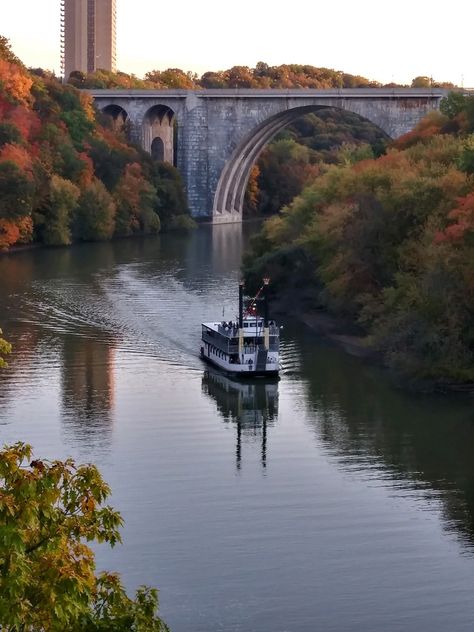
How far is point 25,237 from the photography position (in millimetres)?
77062

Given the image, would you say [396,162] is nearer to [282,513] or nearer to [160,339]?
[160,339]

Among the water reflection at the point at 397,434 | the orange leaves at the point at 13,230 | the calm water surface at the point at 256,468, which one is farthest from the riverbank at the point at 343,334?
the orange leaves at the point at 13,230

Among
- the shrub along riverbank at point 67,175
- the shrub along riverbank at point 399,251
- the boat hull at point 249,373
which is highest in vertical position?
the shrub along riverbank at point 67,175

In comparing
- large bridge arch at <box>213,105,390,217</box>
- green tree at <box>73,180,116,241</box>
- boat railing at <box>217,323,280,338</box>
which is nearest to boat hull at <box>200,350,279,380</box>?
boat railing at <box>217,323,280,338</box>

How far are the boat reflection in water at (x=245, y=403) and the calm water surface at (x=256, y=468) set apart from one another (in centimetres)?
9

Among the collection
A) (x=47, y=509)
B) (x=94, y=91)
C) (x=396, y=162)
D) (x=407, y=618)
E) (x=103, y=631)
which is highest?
(x=94, y=91)

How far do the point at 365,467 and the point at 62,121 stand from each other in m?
65.2

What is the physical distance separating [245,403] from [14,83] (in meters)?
55.8

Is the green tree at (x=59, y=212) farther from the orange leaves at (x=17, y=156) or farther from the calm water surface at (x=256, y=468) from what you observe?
the calm water surface at (x=256, y=468)

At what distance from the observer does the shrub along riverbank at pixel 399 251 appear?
38906mm

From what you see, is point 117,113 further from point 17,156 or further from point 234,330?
point 234,330

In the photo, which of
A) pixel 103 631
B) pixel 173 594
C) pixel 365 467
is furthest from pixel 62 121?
pixel 103 631

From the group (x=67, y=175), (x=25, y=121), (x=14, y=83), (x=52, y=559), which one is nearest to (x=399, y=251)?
(x=52, y=559)

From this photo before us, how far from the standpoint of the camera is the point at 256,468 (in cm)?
2905
